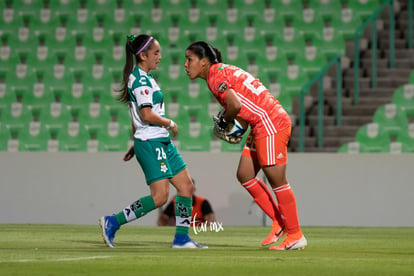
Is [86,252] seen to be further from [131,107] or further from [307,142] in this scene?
[307,142]

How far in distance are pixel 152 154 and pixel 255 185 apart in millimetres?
1043

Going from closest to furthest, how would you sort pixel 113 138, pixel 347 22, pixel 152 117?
pixel 152 117 < pixel 113 138 < pixel 347 22

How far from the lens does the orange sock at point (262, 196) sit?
729 cm

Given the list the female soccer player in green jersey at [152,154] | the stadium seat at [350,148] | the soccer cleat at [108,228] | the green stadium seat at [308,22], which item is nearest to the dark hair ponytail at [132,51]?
the female soccer player in green jersey at [152,154]

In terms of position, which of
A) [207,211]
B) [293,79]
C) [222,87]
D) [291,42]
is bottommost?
[207,211]

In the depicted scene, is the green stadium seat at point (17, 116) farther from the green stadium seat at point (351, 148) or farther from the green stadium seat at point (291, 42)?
the green stadium seat at point (351, 148)

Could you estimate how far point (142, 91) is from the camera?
6742 millimetres

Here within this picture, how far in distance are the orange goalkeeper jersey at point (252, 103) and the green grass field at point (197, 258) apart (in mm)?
1004

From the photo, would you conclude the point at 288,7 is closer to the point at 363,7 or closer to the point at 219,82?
the point at 363,7

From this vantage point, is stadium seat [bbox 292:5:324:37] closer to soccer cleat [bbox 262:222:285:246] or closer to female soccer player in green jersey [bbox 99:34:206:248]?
soccer cleat [bbox 262:222:285:246]

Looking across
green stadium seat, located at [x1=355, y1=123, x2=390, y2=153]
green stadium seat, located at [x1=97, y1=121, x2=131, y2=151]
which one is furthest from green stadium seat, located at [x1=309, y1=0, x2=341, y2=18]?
green stadium seat, located at [x1=97, y1=121, x2=131, y2=151]

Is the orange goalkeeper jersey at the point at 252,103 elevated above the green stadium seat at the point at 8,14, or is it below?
below

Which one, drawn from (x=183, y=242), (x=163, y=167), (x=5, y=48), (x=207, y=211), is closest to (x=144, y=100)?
(x=163, y=167)

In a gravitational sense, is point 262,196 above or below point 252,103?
below
